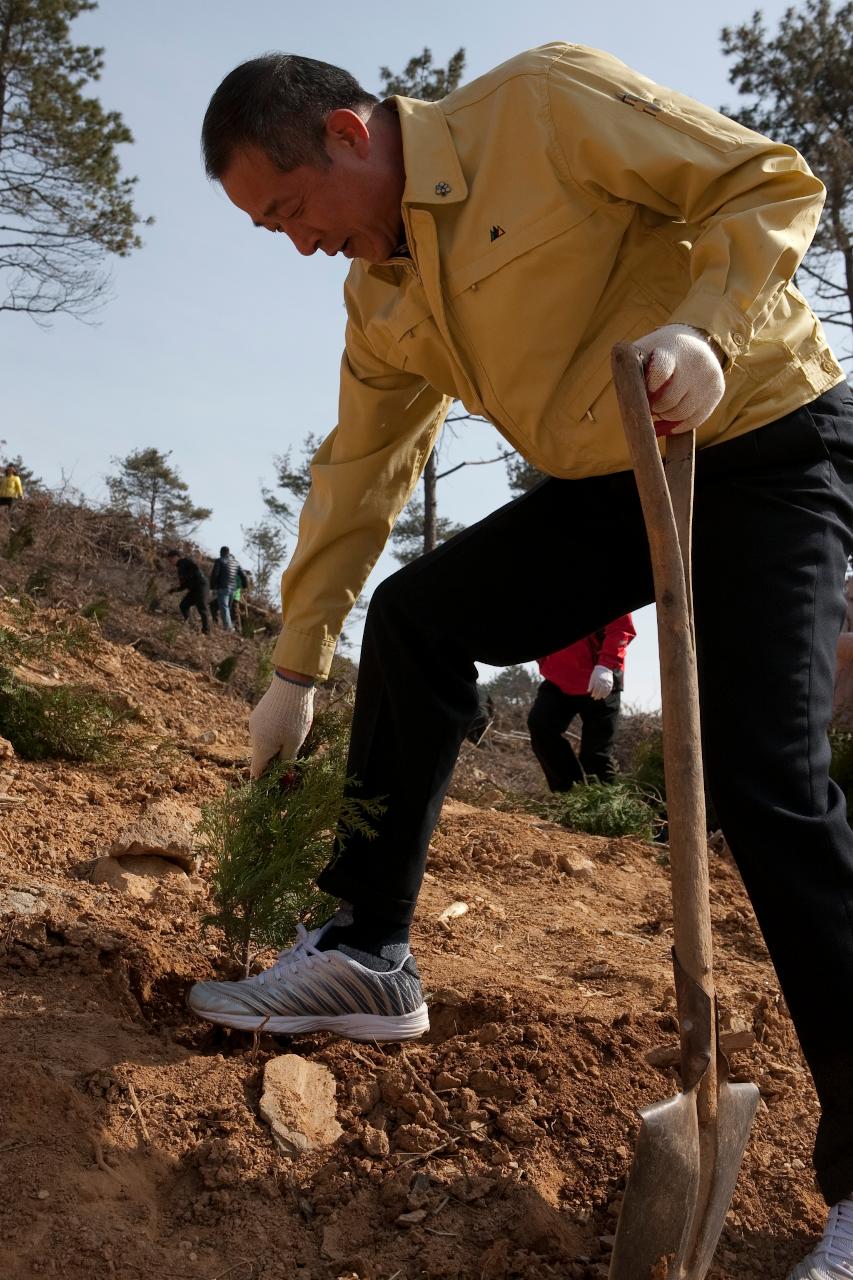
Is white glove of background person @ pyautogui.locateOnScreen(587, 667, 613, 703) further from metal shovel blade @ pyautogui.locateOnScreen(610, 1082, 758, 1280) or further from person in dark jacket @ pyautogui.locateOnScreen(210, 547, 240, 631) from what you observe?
person in dark jacket @ pyautogui.locateOnScreen(210, 547, 240, 631)

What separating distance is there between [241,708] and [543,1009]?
435cm

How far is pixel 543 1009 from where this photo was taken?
2.59 meters

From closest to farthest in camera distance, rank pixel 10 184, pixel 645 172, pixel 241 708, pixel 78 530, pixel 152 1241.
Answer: pixel 152 1241 < pixel 645 172 < pixel 241 708 < pixel 10 184 < pixel 78 530

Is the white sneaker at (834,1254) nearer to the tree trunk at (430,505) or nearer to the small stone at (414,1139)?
the small stone at (414,1139)

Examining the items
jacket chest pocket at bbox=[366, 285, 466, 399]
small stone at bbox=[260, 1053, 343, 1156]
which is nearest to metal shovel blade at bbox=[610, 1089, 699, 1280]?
small stone at bbox=[260, 1053, 343, 1156]

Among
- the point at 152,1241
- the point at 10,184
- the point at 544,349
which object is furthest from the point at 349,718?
the point at 10,184

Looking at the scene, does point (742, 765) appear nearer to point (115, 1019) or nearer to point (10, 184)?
point (115, 1019)

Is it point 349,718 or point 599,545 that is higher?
point 599,545

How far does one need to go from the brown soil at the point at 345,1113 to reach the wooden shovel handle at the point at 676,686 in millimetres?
654

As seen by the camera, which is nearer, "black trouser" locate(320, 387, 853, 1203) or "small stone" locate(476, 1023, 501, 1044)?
"black trouser" locate(320, 387, 853, 1203)

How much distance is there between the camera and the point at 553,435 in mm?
2172

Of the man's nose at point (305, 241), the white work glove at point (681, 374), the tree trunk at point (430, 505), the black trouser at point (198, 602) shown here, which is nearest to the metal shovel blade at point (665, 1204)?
the white work glove at point (681, 374)

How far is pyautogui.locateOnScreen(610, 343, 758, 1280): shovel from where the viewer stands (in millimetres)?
1637

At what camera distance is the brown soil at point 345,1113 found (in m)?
1.85
